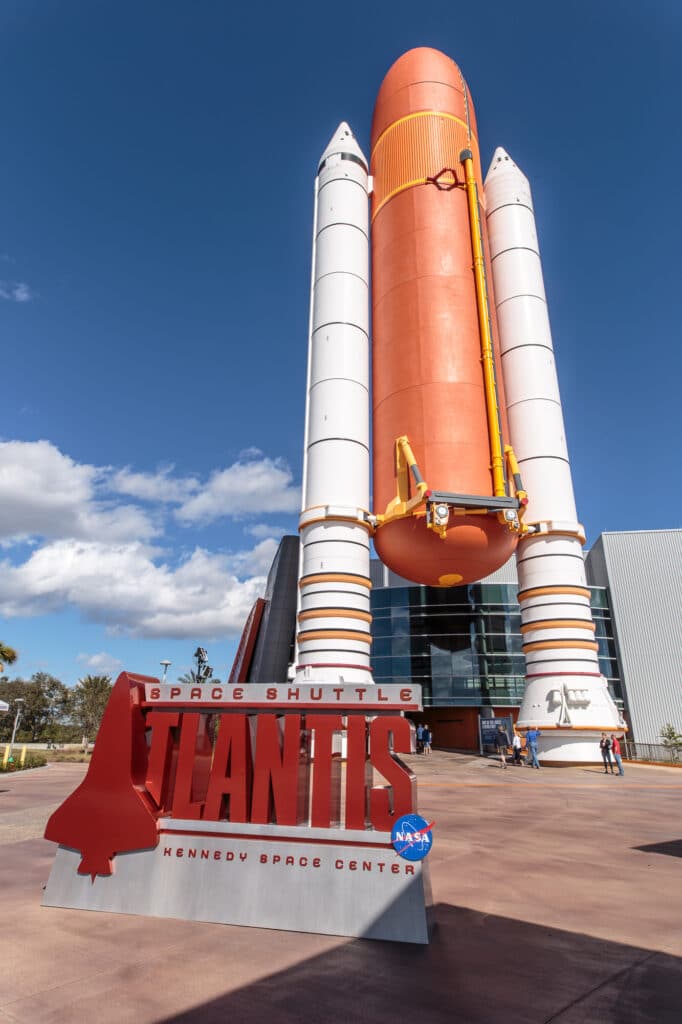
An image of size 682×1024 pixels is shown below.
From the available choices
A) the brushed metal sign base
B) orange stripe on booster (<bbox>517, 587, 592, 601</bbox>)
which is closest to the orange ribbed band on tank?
orange stripe on booster (<bbox>517, 587, 592, 601</bbox>)

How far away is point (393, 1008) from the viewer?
14.4 ft

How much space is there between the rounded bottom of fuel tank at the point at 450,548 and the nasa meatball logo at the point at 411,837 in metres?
17.9

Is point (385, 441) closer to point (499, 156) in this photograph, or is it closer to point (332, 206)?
point (332, 206)

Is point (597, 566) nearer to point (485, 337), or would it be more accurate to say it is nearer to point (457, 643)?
point (457, 643)

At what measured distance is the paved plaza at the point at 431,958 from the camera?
4332 millimetres

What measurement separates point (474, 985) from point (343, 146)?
123 ft

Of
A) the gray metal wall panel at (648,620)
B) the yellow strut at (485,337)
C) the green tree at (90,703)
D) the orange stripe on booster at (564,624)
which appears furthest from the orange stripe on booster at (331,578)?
the green tree at (90,703)

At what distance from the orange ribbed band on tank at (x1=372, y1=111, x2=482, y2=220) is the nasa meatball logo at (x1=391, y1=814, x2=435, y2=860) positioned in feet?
99.2

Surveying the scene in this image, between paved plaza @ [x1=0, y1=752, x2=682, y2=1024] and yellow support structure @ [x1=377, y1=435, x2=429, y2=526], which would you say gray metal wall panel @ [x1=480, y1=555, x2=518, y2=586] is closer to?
yellow support structure @ [x1=377, y1=435, x2=429, y2=526]

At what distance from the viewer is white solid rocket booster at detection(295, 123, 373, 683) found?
25125 mm

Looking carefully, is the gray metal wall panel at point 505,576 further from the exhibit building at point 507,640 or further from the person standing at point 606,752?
the person standing at point 606,752

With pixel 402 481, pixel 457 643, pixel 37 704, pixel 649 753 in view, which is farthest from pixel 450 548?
pixel 37 704

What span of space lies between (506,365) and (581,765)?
18.4 metres

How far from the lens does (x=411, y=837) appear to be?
20.6ft
